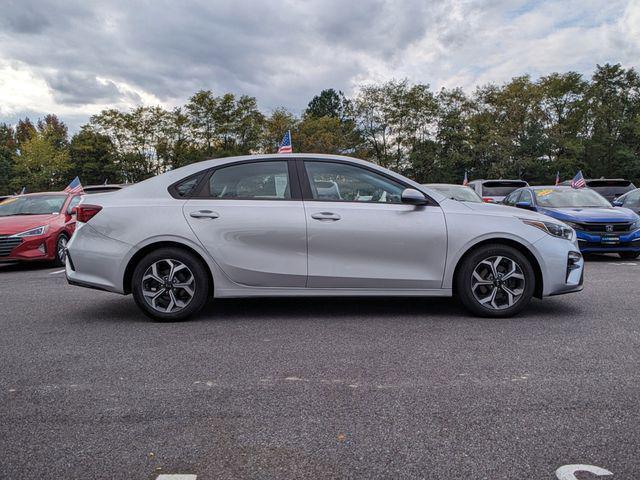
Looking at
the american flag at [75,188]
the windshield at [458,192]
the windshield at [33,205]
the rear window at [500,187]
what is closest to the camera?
the windshield at [33,205]

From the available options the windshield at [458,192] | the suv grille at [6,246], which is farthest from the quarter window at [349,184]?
the suv grille at [6,246]

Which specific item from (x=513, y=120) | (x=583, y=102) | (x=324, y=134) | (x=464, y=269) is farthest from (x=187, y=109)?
(x=464, y=269)

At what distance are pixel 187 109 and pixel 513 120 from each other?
3020 cm

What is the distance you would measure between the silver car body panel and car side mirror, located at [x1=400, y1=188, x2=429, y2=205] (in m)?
0.10

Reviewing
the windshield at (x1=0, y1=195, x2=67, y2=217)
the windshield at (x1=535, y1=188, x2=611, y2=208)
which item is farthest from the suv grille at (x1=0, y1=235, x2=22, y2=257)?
the windshield at (x1=535, y1=188, x2=611, y2=208)

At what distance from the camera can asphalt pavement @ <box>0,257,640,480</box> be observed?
2.41 m

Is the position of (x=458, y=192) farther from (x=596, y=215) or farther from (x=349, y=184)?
(x=349, y=184)

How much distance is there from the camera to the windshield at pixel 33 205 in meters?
10.8

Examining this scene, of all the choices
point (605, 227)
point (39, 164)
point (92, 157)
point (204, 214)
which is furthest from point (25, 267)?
point (39, 164)

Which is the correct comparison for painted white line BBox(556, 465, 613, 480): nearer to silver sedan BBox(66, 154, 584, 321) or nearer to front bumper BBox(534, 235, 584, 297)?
silver sedan BBox(66, 154, 584, 321)

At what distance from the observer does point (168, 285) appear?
5121 mm

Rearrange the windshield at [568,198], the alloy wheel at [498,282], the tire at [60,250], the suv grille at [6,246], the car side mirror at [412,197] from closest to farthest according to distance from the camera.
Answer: the car side mirror at [412,197]
the alloy wheel at [498,282]
the suv grille at [6,246]
the tire at [60,250]
the windshield at [568,198]

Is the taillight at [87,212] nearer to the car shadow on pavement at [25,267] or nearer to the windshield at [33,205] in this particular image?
the car shadow on pavement at [25,267]

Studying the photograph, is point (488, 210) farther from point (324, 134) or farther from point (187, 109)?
point (187, 109)
